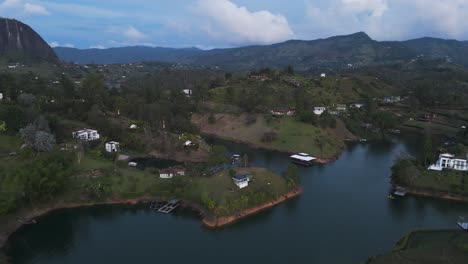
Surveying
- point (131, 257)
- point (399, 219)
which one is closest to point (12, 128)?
point (131, 257)

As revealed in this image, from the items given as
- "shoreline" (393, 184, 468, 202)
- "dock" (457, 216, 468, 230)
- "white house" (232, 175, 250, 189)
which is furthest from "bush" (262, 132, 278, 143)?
"dock" (457, 216, 468, 230)

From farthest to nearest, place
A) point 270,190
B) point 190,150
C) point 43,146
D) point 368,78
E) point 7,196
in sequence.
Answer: point 368,78
point 190,150
point 43,146
point 270,190
point 7,196

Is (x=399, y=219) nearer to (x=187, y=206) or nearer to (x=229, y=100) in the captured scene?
(x=187, y=206)

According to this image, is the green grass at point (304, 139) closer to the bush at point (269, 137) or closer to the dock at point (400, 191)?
the bush at point (269, 137)

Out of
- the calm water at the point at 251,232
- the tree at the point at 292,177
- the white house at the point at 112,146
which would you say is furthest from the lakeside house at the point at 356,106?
the white house at the point at 112,146

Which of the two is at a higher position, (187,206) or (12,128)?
(12,128)

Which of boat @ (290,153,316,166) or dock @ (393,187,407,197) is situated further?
boat @ (290,153,316,166)

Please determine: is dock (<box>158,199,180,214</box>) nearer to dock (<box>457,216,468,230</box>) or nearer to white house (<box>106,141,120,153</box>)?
white house (<box>106,141,120,153</box>)
